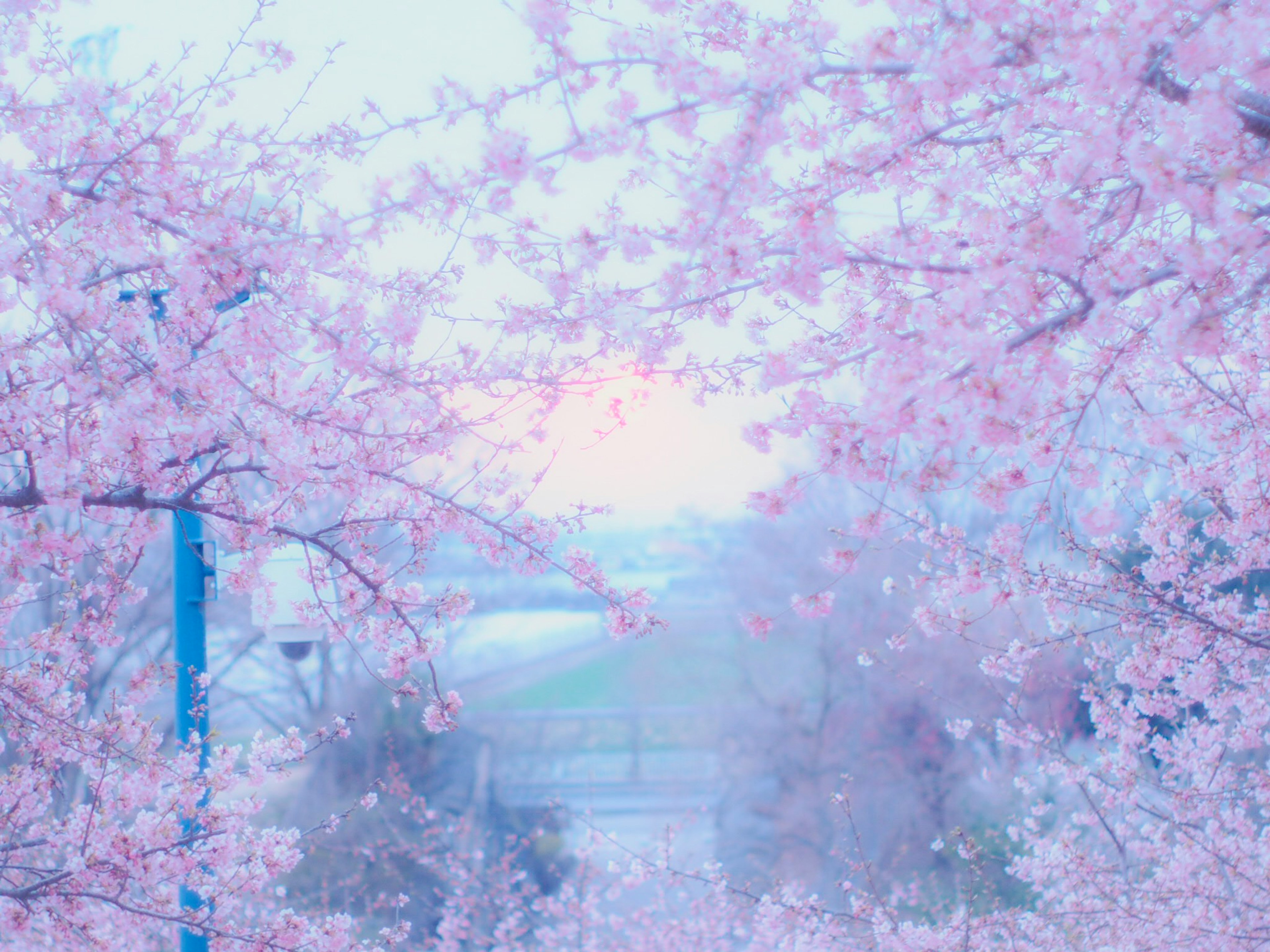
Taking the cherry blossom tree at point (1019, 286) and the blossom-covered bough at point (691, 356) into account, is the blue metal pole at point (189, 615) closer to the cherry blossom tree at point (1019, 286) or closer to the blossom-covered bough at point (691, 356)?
the blossom-covered bough at point (691, 356)

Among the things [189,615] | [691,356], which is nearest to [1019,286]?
[691,356]

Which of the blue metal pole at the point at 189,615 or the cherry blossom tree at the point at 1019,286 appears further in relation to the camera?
the blue metal pole at the point at 189,615

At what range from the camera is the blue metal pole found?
339 cm

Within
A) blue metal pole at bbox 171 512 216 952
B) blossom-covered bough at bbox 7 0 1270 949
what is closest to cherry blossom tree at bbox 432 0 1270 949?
blossom-covered bough at bbox 7 0 1270 949

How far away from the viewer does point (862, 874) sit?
390 inches

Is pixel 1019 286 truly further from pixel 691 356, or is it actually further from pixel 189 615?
pixel 189 615

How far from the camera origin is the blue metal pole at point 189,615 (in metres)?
3.39

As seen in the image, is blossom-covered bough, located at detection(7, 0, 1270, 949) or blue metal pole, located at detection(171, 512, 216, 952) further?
blue metal pole, located at detection(171, 512, 216, 952)

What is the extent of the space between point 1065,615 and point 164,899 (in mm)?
3272

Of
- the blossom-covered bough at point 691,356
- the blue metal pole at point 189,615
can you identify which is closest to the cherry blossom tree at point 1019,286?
the blossom-covered bough at point 691,356

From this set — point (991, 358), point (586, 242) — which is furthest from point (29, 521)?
point (991, 358)

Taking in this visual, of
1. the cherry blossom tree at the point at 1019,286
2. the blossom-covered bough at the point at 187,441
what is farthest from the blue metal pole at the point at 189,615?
the cherry blossom tree at the point at 1019,286

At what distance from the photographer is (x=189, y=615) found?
354 cm

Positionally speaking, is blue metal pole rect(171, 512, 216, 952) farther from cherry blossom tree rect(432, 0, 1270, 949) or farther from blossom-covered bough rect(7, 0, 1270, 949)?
cherry blossom tree rect(432, 0, 1270, 949)
